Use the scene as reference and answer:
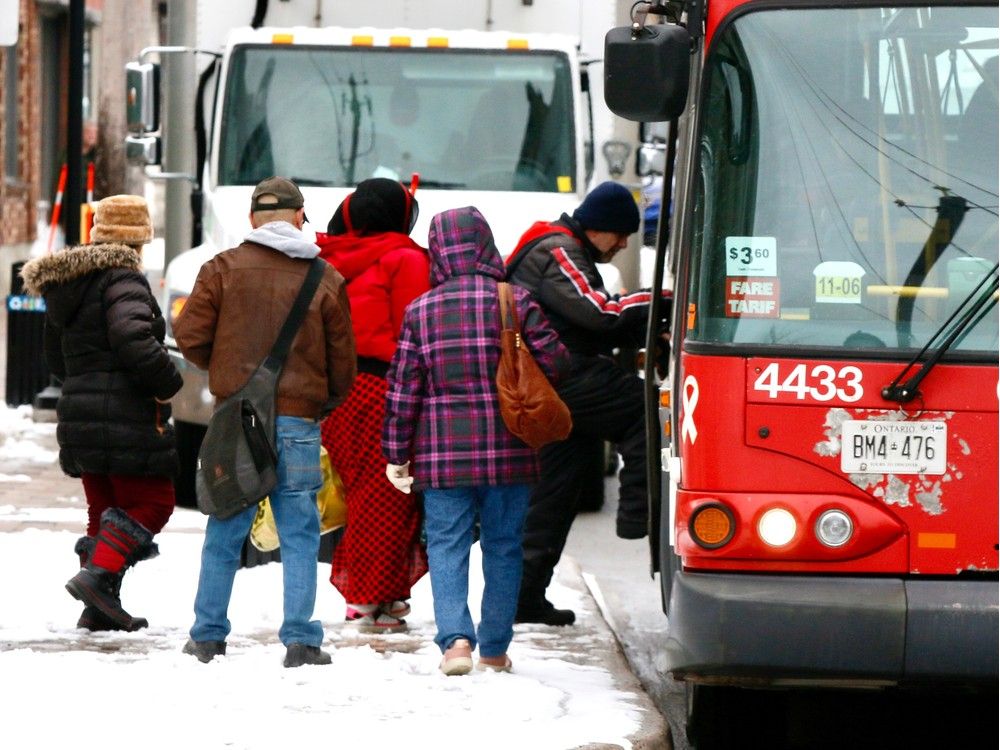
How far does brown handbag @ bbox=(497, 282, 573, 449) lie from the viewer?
687cm

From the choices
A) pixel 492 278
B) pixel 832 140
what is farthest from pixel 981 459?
pixel 492 278

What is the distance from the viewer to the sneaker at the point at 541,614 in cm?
823

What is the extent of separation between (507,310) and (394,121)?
16.0 feet

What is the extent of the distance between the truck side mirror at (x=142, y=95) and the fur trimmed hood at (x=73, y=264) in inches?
176

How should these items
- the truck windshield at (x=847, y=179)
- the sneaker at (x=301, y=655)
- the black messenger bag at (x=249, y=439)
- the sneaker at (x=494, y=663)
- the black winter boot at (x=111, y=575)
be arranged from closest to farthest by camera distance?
the truck windshield at (x=847, y=179) → the black messenger bag at (x=249, y=439) → the sneaker at (x=301, y=655) → the sneaker at (x=494, y=663) → the black winter boot at (x=111, y=575)

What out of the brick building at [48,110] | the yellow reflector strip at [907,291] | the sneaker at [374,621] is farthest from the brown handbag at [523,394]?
the brick building at [48,110]

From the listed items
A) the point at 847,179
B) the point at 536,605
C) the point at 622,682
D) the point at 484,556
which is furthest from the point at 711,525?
the point at 536,605

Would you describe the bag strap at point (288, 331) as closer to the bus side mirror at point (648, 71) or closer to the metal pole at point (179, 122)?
the bus side mirror at point (648, 71)

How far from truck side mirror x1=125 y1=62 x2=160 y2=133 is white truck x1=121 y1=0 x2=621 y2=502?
10.8 inches

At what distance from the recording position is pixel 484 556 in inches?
282

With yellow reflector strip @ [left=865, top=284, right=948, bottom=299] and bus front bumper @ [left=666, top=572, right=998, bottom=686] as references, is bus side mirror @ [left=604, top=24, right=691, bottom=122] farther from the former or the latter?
bus front bumper @ [left=666, top=572, right=998, bottom=686]

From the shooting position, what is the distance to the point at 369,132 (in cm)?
1163

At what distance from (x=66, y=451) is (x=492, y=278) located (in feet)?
6.27

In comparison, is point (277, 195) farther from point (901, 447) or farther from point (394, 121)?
point (394, 121)
